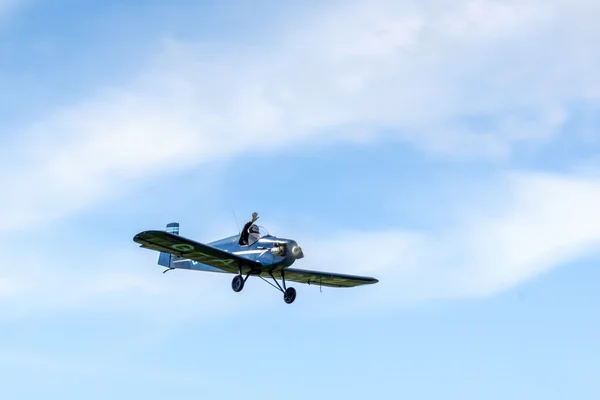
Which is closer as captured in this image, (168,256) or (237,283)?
(237,283)

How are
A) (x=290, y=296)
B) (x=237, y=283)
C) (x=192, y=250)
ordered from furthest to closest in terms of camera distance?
(x=290, y=296) → (x=237, y=283) → (x=192, y=250)

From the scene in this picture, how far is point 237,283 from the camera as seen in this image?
37781 millimetres

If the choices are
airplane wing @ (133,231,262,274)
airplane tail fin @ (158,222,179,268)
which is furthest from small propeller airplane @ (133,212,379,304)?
airplane tail fin @ (158,222,179,268)

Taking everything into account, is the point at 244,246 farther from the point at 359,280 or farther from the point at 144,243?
the point at 359,280

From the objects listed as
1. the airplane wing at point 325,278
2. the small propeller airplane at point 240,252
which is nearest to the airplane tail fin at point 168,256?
the small propeller airplane at point 240,252

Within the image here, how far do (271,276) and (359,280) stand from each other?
21.5 feet

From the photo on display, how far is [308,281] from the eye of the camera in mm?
43969

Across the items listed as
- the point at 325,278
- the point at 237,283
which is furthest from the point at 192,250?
the point at 325,278

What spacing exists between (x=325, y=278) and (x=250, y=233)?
6555 mm

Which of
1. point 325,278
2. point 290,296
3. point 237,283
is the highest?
point 325,278

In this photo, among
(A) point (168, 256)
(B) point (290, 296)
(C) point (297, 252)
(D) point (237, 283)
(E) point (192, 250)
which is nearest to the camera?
(C) point (297, 252)

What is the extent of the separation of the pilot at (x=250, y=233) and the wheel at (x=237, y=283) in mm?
1566

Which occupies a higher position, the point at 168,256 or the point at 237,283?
the point at 168,256

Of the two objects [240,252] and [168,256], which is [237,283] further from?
[168,256]
